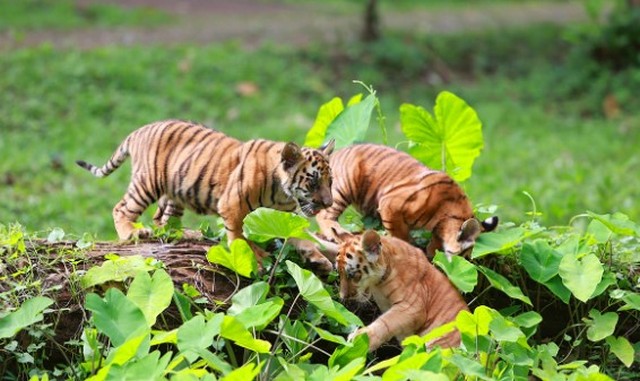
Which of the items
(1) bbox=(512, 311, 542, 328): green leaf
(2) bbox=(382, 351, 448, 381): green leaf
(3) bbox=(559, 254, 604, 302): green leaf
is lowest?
(1) bbox=(512, 311, 542, 328): green leaf

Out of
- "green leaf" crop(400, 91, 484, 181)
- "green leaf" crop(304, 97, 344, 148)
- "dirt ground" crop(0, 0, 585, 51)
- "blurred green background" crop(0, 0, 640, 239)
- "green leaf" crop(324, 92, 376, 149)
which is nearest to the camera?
"green leaf" crop(324, 92, 376, 149)

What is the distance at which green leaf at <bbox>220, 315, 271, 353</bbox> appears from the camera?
13.6ft

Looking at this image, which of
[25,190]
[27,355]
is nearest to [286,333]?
[27,355]

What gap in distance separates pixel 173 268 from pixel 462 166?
1690 millimetres

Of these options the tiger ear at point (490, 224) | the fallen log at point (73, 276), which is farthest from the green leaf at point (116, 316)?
the tiger ear at point (490, 224)

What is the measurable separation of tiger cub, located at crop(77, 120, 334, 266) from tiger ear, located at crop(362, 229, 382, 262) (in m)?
0.36

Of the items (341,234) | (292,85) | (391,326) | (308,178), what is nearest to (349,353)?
(391,326)

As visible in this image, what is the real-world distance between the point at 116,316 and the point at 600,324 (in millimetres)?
2276

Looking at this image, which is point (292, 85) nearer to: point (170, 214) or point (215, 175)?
point (170, 214)

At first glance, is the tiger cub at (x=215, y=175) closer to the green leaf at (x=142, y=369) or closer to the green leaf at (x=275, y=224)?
the green leaf at (x=275, y=224)

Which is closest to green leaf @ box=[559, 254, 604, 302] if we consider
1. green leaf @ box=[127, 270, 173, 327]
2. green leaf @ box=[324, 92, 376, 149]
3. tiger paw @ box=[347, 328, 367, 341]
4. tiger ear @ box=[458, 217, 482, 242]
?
tiger ear @ box=[458, 217, 482, 242]

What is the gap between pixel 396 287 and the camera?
4.70 meters

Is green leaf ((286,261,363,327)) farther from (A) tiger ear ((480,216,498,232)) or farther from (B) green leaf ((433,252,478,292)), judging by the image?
(A) tiger ear ((480,216,498,232))

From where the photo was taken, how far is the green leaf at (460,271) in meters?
4.65
